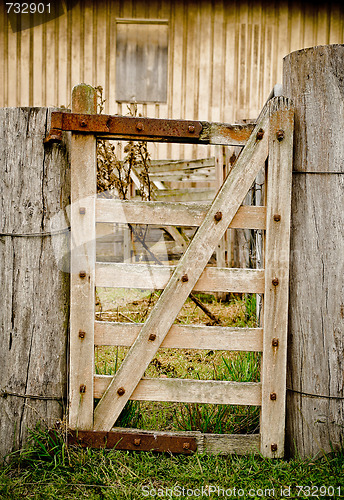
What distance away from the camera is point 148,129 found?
2.21 m

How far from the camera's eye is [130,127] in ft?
7.21

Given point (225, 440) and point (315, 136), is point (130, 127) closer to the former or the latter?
point (315, 136)

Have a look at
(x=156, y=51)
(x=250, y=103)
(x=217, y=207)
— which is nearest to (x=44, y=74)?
(x=156, y=51)

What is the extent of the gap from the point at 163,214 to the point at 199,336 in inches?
27.6

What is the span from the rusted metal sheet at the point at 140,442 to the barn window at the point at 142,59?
644 centimetres

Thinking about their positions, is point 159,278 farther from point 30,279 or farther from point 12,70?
point 12,70

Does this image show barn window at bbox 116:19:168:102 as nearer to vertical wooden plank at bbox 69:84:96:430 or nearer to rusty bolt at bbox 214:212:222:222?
vertical wooden plank at bbox 69:84:96:430

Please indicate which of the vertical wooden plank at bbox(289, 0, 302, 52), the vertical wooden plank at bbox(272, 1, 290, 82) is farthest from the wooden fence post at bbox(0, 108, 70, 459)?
the vertical wooden plank at bbox(289, 0, 302, 52)

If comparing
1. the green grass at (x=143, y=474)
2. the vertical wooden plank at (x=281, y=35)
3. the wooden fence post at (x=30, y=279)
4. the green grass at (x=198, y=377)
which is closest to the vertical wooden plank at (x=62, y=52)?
the vertical wooden plank at (x=281, y=35)

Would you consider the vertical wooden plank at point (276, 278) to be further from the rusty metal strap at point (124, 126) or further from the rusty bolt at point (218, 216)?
the rusty metal strap at point (124, 126)

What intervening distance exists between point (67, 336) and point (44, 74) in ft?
22.0

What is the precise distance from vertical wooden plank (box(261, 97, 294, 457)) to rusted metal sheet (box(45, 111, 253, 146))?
19cm

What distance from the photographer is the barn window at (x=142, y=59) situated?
24.5 feet

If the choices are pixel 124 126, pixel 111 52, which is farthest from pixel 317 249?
pixel 111 52
